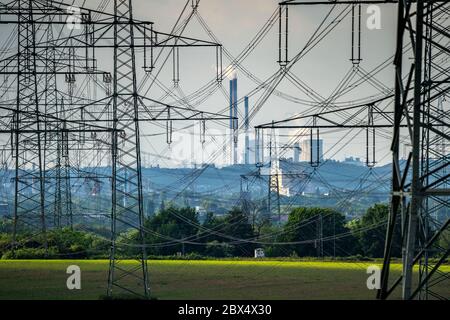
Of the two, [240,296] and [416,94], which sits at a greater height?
[416,94]

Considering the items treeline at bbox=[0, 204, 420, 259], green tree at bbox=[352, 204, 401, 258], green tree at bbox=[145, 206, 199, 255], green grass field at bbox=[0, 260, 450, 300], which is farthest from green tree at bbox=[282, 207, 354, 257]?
green grass field at bbox=[0, 260, 450, 300]

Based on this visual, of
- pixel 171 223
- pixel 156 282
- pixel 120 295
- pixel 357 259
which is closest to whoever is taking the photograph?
pixel 120 295

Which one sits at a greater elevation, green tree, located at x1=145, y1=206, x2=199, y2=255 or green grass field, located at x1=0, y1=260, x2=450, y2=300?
green tree, located at x1=145, y1=206, x2=199, y2=255

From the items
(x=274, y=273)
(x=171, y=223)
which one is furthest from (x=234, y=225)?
(x=274, y=273)

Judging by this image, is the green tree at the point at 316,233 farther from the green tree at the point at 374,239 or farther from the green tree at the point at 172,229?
the green tree at the point at 172,229

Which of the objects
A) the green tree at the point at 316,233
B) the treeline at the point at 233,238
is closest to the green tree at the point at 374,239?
the treeline at the point at 233,238

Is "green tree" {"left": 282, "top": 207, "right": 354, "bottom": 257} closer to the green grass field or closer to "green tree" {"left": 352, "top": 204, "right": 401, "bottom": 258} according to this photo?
"green tree" {"left": 352, "top": 204, "right": 401, "bottom": 258}
